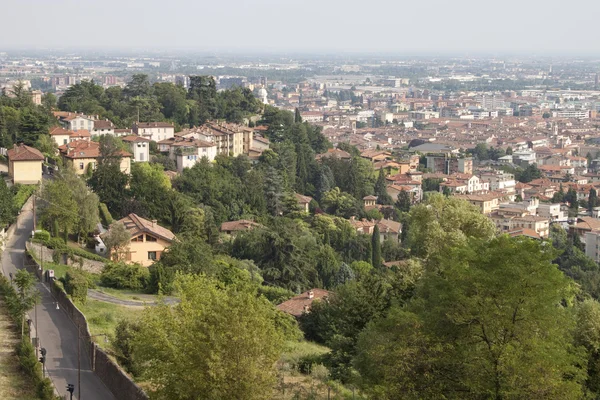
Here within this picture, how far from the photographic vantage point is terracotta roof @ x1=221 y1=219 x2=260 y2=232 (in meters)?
34.2

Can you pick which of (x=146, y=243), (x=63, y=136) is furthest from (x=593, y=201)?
(x=146, y=243)

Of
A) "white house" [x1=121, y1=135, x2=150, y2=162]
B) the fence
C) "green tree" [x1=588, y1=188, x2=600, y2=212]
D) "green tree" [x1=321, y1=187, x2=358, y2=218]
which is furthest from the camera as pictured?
"green tree" [x1=588, y1=188, x2=600, y2=212]

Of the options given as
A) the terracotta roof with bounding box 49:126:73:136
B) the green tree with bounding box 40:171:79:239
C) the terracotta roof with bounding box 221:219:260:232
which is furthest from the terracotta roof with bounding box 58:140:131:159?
the green tree with bounding box 40:171:79:239

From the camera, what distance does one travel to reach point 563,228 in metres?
49.8

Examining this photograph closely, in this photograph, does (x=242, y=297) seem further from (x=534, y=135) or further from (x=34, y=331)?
(x=534, y=135)

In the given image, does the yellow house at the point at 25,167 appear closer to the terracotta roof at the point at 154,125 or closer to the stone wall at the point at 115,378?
A: the terracotta roof at the point at 154,125

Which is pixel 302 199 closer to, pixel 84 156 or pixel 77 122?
pixel 77 122

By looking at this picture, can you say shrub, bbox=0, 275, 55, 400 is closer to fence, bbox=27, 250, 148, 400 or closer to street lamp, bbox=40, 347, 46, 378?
street lamp, bbox=40, 347, 46, 378

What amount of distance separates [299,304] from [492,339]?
12.5 m

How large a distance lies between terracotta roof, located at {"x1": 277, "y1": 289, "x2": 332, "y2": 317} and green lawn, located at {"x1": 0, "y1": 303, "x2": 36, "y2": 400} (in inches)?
302

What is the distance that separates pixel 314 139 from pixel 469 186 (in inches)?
440

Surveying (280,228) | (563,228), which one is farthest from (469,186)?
(280,228)

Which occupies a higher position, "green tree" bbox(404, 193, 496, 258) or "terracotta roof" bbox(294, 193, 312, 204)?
"green tree" bbox(404, 193, 496, 258)

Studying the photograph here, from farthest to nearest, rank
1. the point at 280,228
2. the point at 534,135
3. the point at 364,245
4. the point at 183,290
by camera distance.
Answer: the point at 534,135
the point at 364,245
the point at 280,228
the point at 183,290
